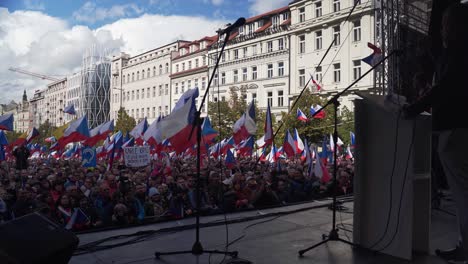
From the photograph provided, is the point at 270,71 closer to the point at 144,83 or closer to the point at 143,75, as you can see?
the point at 144,83

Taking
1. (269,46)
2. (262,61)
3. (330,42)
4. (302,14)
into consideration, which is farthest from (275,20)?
(330,42)

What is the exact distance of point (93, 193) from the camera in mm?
9266

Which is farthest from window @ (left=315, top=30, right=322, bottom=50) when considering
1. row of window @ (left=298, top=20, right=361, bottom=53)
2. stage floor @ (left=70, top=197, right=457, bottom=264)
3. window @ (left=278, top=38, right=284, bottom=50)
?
stage floor @ (left=70, top=197, right=457, bottom=264)

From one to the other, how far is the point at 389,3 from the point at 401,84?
2209 mm

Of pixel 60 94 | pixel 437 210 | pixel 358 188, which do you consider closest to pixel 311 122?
pixel 437 210

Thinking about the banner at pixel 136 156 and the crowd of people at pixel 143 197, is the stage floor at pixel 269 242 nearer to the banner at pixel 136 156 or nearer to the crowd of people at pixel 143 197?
the crowd of people at pixel 143 197

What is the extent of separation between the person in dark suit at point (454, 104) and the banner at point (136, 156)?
10.9 meters

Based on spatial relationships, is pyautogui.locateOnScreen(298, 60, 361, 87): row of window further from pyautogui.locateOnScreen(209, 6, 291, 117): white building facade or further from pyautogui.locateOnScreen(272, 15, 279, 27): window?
pyautogui.locateOnScreen(272, 15, 279, 27): window

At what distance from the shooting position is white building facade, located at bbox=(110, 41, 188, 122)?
6388cm

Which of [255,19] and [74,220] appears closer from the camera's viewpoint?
[74,220]

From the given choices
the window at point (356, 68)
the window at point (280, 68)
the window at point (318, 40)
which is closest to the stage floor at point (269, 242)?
the window at point (356, 68)

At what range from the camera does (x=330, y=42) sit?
3653cm

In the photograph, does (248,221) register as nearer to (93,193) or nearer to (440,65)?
(440,65)

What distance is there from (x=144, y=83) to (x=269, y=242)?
225 ft
